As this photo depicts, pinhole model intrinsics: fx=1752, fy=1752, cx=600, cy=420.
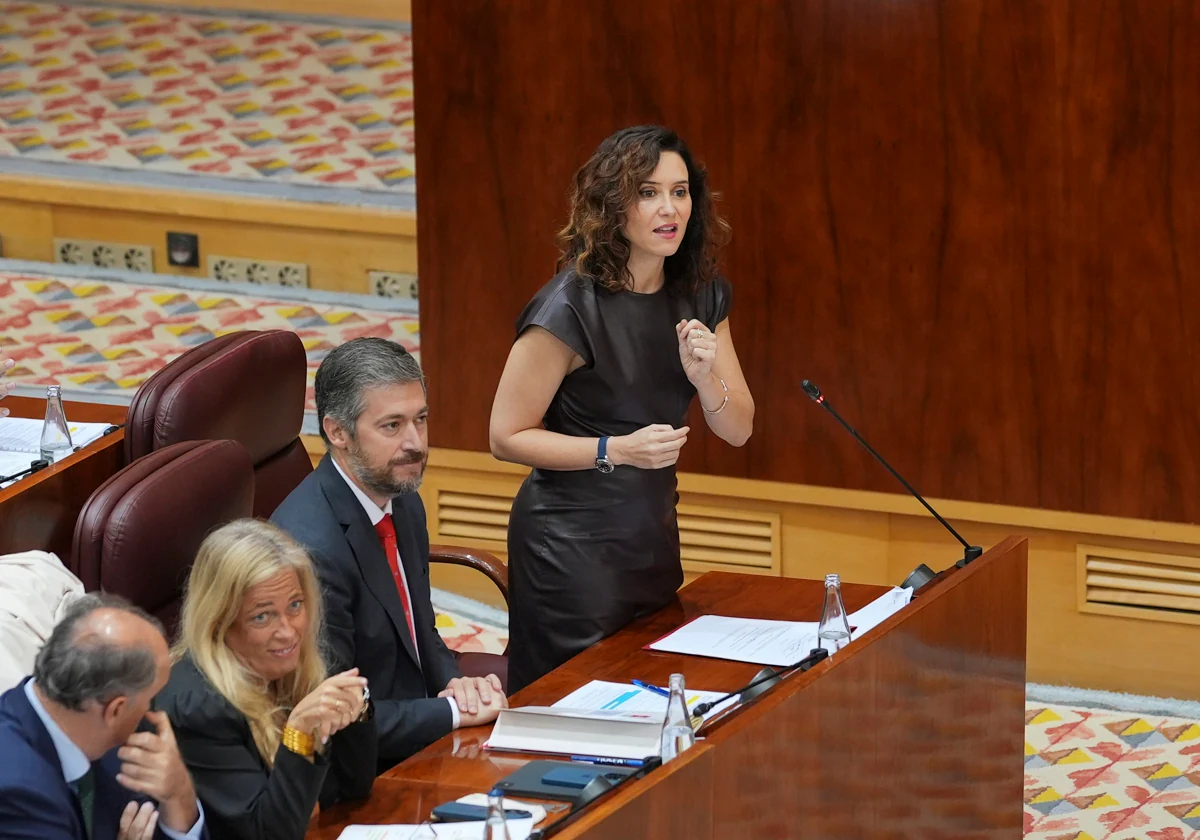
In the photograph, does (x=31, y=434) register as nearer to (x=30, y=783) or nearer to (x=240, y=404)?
(x=240, y=404)

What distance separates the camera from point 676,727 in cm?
215

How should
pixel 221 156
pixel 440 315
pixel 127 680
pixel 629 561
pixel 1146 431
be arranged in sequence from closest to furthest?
pixel 127 680 → pixel 629 561 → pixel 1146 431 → pixel 440 315 → pixel 221 156

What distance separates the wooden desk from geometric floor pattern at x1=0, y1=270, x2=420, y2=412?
216 centimetres

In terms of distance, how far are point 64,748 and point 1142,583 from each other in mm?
2753

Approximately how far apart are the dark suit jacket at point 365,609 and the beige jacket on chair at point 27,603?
35cm

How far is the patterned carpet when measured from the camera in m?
6.46

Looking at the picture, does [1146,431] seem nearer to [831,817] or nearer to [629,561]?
[629,561]

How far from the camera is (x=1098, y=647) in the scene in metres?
4.09

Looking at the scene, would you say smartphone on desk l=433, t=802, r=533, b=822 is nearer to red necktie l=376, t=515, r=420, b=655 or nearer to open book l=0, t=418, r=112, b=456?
red necktie l=376, t=515, r=420, b=655

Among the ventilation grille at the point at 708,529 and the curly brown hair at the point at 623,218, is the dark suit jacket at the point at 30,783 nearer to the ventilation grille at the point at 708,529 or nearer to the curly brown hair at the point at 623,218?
the curly brown hair at the point at 623,218

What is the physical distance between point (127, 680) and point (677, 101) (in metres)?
2.55

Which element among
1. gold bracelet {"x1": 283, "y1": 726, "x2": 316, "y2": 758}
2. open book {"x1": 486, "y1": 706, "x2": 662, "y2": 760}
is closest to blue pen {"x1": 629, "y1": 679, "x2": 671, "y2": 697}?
open book {"x1": 486, "y1": 706, "x2": 662, "y2": 760}

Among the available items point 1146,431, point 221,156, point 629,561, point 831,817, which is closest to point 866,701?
point 831,817

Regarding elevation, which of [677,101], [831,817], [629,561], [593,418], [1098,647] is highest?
[677,101]
